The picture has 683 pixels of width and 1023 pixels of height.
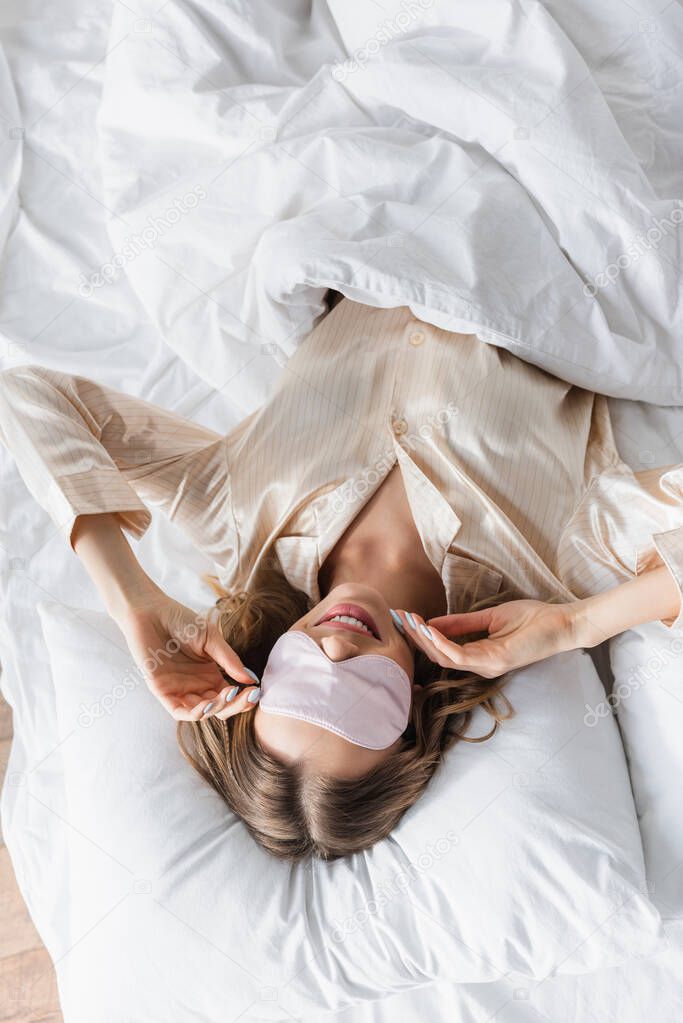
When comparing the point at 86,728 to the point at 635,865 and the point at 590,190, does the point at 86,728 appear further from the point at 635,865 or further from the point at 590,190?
the point at 590,190

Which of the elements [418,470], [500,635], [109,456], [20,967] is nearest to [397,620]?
[500,635]

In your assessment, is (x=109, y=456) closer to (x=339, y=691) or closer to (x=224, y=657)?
(x=224, y=657)

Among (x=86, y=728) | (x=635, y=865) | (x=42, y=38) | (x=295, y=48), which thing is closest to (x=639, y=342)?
(x=635, y=865)

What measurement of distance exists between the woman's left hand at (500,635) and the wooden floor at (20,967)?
0.87 meters

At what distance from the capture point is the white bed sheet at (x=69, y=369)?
1.30 m

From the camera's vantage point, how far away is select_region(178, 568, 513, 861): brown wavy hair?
4.05 ft

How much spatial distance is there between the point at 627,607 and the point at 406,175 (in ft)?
2.72

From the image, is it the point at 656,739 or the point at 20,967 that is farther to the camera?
the point at 20,967

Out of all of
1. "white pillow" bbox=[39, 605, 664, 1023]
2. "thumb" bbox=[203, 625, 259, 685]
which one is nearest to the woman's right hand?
"thumb" bbox=[203, 625, 259, 685]

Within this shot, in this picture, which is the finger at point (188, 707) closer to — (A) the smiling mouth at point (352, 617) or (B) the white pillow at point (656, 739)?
(A) the smiling mouth at point (352, 617)

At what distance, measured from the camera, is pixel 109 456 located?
1.32 meters

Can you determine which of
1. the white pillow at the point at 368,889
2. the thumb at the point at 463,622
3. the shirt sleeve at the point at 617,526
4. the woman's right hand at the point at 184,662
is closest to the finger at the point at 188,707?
the woman's right hand at the point at 184,662

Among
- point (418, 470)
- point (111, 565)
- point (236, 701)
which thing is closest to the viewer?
point (236, 701)

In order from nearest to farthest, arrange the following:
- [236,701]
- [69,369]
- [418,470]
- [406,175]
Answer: [236,701], [418,470], [406,175], [69,369]
